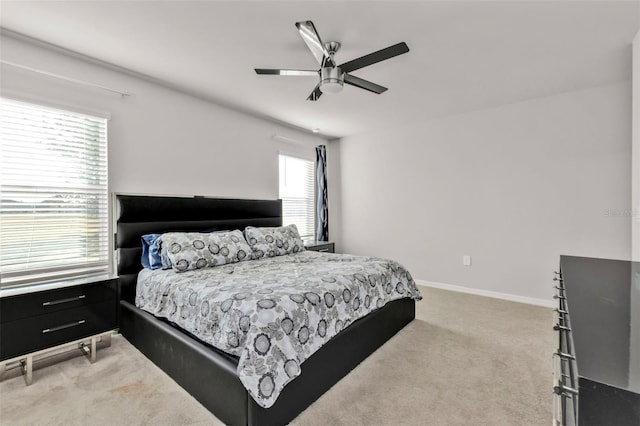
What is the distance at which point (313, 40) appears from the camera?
198 centimetres

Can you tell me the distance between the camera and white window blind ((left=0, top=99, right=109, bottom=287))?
223 centimetres

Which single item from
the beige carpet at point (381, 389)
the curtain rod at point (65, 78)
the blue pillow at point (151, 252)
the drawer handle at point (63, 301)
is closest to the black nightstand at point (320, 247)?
the beige carpet at point (381, 389)

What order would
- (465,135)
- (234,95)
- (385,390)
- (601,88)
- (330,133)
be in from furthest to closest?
(330,133)
(465,135)
(234,95)
(601,88)
(385,390)

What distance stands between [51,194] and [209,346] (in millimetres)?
1965

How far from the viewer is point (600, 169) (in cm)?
314

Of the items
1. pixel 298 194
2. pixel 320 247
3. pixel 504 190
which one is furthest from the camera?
pixel 298 194

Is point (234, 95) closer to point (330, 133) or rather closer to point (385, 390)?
point (330, 133)

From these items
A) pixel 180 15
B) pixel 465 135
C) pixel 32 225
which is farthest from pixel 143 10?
pixel 465 135

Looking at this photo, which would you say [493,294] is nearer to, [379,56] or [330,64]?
[379,56]

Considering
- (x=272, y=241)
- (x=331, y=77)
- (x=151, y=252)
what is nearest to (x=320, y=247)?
(x=272, y=241)

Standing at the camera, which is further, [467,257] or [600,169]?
[467,257]

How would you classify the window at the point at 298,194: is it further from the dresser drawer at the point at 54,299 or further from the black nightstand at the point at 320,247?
the dresser drawer at the point at 54,299

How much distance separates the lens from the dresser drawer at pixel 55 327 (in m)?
1.96

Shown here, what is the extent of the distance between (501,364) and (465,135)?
293 centimetres
